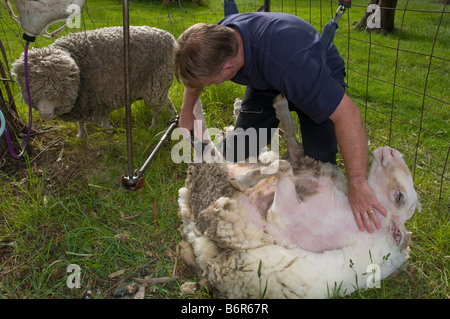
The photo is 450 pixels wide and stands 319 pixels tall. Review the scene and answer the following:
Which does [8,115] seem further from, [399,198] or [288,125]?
[399,198]

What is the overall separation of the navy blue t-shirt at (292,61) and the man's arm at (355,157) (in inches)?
2.4

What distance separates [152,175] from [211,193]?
892 millimetres

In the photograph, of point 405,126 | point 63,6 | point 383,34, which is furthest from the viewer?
point 383,34

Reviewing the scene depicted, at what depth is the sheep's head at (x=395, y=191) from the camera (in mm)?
1693

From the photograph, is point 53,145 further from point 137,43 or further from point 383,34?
point 383,34

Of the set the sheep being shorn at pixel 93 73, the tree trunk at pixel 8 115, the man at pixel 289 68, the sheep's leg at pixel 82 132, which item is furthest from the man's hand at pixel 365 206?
the tree trunk at pixel 8 115

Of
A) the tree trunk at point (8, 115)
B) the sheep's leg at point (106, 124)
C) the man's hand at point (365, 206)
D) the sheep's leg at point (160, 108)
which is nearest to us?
the man's hand at point (365, 206)

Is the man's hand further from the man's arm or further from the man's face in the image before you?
the man's face

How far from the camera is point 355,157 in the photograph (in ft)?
5.18

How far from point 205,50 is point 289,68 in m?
0.39

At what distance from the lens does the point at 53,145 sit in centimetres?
284

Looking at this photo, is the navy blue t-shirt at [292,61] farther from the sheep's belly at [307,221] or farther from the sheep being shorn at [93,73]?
the sheep being shorn at [93,73]

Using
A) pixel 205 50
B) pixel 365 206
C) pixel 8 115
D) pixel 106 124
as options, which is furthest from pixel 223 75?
pixel 8 115
